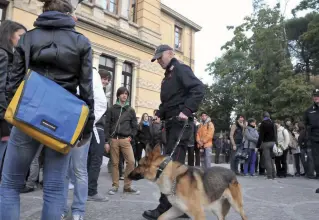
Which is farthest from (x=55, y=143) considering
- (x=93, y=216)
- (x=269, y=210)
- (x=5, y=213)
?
(x=269, y=210)

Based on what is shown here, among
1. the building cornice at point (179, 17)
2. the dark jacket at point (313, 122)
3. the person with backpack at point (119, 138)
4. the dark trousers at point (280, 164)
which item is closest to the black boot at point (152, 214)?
the person with backpack at point (119, 138)

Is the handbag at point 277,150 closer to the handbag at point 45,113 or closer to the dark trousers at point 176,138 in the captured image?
the dark trousers at point 176,138

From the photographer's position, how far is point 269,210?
214 inches

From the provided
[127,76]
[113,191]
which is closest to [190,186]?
[113,191]

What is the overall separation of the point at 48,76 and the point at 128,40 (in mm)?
15957

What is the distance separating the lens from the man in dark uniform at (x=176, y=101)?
443 cm

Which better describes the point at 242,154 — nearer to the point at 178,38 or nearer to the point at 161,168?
the point at 161,168

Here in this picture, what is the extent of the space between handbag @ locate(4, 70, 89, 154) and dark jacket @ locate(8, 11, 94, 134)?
0.51ft

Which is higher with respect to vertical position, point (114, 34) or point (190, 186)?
point (114, 34)

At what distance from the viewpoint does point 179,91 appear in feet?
15.4

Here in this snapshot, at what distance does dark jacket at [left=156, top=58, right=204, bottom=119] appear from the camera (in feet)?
14.6

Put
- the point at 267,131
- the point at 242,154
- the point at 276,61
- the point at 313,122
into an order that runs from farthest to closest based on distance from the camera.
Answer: the point at 276,61 → the point at 242,154 → the point at 267,131 → the point at 313,122

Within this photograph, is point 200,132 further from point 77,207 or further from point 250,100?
point 250,100

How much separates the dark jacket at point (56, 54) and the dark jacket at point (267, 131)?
9.63 m
